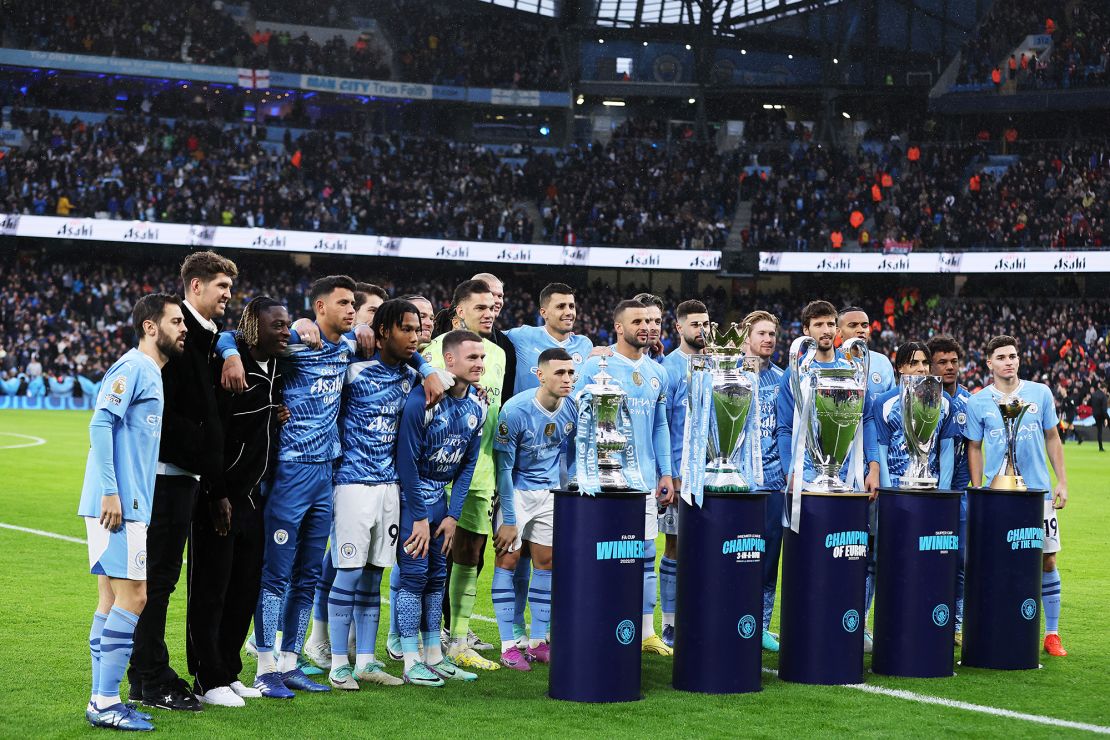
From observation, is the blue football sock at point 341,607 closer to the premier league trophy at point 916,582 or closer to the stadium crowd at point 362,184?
the premier league trophy at point 916,582

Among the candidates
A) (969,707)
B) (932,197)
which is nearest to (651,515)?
(969,707)

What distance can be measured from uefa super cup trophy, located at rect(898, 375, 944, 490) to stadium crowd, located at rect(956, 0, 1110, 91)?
3575cm

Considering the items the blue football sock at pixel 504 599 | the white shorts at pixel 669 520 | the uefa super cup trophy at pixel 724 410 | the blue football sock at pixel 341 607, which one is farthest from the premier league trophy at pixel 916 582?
the blue football sock at pixel 341 607

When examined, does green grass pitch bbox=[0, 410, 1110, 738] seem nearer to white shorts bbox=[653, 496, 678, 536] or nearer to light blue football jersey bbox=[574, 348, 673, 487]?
white shorts bbox=[653, 496, 678, 536]

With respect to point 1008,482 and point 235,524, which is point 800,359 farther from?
point 235,524

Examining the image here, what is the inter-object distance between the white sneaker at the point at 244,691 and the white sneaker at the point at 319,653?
2.37 ft

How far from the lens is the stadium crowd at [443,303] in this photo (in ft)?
112

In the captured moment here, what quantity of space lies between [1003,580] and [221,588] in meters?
4.35

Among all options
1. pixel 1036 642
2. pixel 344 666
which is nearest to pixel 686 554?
pixel 344 666

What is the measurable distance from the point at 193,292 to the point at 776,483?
385 cm

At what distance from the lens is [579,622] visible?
597 cm

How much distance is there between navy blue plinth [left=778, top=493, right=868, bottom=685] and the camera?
638 centimetres

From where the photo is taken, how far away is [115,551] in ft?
17.1

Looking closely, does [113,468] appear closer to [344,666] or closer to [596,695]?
[344,666]
